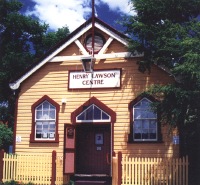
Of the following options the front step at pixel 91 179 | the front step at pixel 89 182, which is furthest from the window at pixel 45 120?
the front step at pixel 89 182

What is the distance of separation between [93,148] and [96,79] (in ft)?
10.5

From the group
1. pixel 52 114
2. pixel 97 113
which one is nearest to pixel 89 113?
pixel 97 113

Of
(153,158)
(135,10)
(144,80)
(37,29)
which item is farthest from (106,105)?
(37,29)

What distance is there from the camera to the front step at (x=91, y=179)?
1577cm

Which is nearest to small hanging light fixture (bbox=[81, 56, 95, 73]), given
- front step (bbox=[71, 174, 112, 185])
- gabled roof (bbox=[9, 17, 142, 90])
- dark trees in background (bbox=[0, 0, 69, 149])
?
gabled roof (bbox=[9, 17, 142, 90])

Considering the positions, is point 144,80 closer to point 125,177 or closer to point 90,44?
point 90,44

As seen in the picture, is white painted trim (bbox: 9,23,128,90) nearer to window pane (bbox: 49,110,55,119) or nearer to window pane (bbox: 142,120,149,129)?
window pane (bbox: 49,110,55,119)

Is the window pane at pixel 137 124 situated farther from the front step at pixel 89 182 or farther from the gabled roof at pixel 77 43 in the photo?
the gabled roof at pixel 77 43

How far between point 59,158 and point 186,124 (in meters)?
5.86

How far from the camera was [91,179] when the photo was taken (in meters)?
16.2

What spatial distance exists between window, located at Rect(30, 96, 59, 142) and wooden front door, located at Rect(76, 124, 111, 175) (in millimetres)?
1174

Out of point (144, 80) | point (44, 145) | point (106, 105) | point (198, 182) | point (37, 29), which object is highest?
point (37, 29)

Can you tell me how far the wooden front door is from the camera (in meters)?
17.1

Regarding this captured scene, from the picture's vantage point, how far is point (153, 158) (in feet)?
50.7
